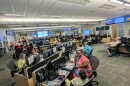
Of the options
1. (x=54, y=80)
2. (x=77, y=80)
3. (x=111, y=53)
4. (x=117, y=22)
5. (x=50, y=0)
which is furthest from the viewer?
(x=117, y=22)

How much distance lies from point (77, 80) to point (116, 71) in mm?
2576

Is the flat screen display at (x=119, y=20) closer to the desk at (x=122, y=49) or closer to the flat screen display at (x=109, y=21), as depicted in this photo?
the flat screen display at (x=109, y=21)

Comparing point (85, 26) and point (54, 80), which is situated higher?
point (85, 26)

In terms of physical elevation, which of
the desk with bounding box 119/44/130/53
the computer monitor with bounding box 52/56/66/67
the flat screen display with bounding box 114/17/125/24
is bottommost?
the desk with bounding box 119/44/130/53

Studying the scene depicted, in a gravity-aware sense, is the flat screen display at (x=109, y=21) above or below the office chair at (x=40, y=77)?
above

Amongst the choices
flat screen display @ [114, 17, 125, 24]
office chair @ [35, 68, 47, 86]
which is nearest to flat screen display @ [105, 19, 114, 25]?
flat screen display @ [114, 17, 125, 24]

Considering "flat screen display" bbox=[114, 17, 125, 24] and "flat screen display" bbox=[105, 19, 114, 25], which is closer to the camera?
"flat screen display" bbox=[114, 17, 125, 24]

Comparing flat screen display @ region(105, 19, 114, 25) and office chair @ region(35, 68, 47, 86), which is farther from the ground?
flat screen display @ region(105, 19, 114, 25)

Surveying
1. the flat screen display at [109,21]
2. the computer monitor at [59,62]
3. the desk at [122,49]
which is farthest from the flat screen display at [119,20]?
the computer monitor at [59,62]

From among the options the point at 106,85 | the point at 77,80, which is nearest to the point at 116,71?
the point at 106,85

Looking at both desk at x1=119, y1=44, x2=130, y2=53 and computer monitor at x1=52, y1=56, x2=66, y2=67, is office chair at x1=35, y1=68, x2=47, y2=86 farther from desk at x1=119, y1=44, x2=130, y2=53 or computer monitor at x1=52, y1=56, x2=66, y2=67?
desk at x1=119, y1=44, x2=130, y2=53

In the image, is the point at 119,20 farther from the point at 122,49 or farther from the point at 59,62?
the point at 59,62

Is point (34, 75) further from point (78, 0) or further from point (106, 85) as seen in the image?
point (78, 0)

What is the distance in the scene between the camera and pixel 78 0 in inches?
136
